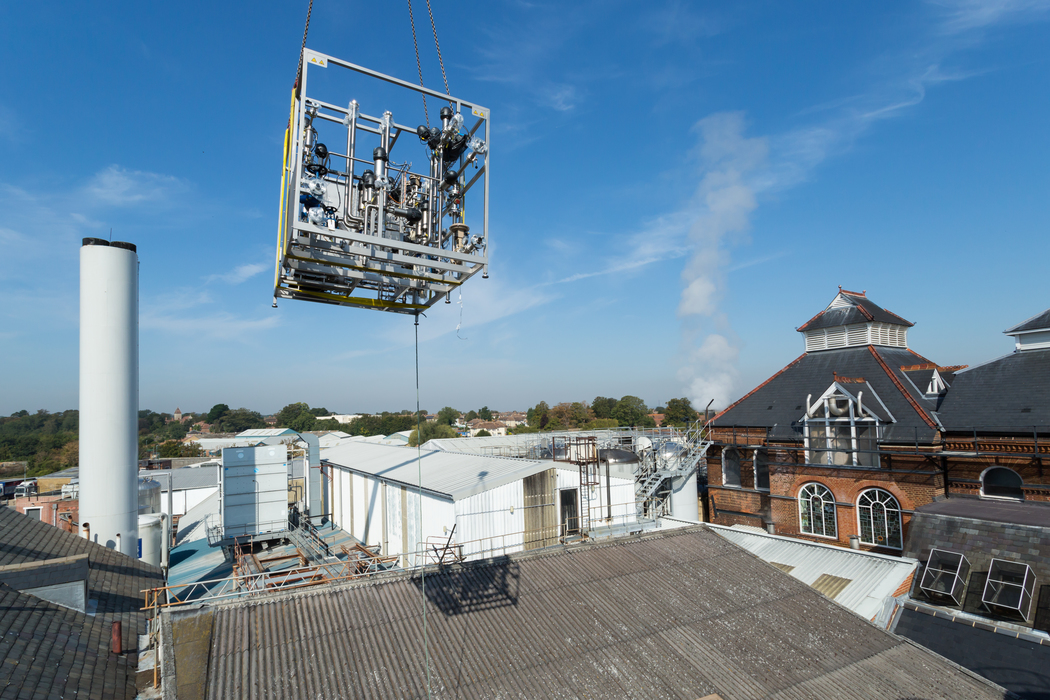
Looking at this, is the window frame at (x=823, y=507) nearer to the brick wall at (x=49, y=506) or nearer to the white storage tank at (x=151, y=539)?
the white storage tank at (x=151, y=539)

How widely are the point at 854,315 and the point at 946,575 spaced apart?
1654 centimetres

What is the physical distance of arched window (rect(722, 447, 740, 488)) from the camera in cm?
3014

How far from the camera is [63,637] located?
10570 mm

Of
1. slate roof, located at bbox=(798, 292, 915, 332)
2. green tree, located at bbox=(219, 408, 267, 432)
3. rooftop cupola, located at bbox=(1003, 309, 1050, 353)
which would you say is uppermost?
slate roof, located at bbox=(798, 292, 915, 332)

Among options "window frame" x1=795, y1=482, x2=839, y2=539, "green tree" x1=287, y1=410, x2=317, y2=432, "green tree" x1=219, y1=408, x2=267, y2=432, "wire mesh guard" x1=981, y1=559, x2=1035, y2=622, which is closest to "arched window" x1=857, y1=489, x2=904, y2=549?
"window frame" x1=795, y1=482, x2=839, y2=539

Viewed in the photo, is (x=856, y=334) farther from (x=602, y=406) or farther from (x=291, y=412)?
(x=291, y=412)

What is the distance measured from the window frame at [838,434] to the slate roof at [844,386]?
0.54m

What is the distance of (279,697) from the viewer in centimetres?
932

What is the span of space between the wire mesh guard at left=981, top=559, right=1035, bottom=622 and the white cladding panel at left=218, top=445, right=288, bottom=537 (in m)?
26.5

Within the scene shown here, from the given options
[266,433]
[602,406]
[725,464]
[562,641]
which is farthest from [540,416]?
[562,641]

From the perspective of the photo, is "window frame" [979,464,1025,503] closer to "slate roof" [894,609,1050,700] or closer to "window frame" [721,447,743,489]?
"slate roof" [894,609,1050,700]

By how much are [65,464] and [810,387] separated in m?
89.9

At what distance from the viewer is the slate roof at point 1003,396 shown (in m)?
20.8

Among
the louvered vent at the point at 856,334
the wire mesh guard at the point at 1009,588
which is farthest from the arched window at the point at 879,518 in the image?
the louvered vent at the point at 856,334
